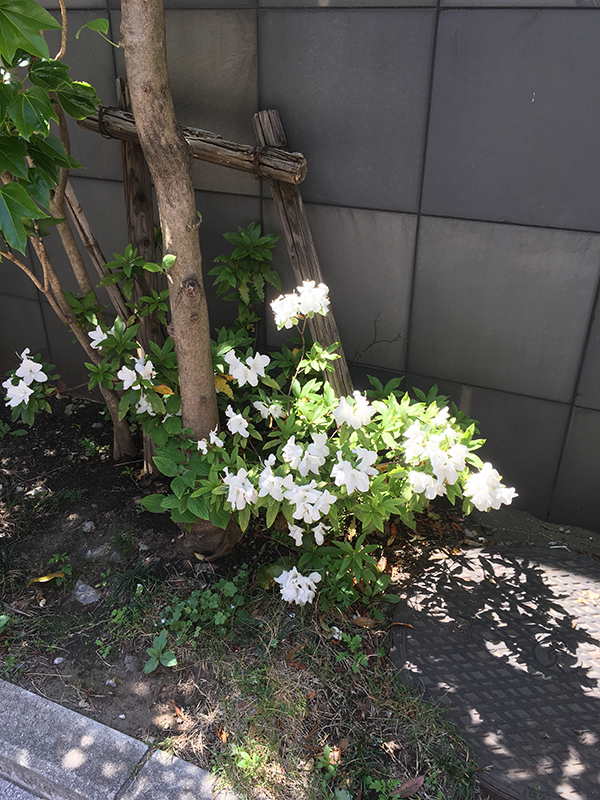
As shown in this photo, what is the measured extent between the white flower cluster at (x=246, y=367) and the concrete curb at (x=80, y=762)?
1.51m

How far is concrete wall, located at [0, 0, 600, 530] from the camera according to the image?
8.75 feet

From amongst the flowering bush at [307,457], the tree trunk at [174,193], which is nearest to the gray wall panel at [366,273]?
the flowering bush at [307,457]

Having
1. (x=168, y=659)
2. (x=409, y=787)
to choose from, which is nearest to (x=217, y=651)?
(x=168, y=659)

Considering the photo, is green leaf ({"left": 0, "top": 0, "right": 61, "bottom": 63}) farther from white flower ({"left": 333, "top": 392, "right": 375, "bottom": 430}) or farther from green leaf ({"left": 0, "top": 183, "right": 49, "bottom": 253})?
white flower ({"left": 333, "top": 392, "right": 375, "bottom": 430})

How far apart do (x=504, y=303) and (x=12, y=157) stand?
7.11 ft

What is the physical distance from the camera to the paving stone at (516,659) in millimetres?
2297

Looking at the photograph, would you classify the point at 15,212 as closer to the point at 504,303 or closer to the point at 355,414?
the point at 355,414

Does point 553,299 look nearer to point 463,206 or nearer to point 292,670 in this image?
point 463,206

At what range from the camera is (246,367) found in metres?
2.91

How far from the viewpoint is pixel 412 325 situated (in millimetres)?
3295

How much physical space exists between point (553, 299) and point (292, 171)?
134 cm

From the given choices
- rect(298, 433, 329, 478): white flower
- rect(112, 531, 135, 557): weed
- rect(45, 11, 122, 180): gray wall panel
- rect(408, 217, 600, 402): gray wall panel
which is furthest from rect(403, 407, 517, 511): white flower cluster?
rect(45, 11, 122, 180): gray wall panel

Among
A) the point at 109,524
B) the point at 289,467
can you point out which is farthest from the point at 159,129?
the point at 109,524

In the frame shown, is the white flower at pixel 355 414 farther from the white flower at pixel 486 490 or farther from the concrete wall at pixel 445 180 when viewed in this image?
the concrete wall at pixel 445 180
